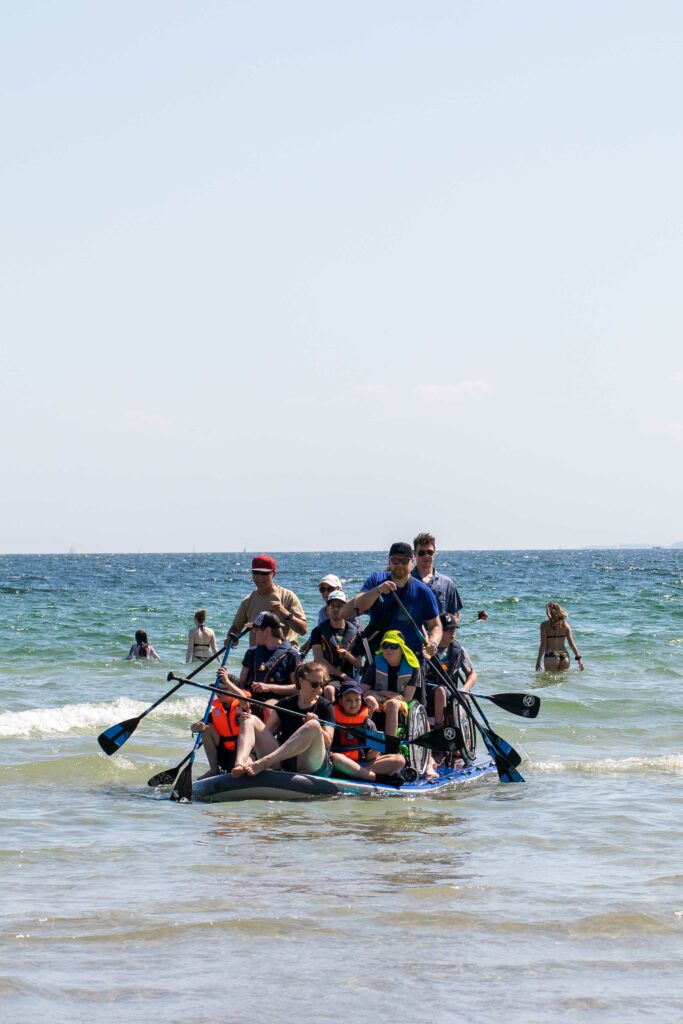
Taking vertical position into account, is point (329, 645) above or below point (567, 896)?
above

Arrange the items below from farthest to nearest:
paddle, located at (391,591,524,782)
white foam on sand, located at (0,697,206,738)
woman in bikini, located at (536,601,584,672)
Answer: woman in bikini, located at (536,601,584,672), white foam on sand, located at (0,697,206,738), paddle, located at (391,591,524,782)

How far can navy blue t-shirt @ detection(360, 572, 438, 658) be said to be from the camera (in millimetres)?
11609

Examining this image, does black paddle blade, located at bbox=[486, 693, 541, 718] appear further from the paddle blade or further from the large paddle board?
the large paddle board

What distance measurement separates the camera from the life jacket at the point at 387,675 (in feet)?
39.1

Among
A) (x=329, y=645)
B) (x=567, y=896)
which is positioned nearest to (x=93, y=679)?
(x=329, y=645)

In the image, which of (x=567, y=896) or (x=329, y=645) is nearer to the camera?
(x=567, y=896)

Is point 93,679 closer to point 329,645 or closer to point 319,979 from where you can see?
point 329,645

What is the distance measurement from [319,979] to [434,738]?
5.78 m

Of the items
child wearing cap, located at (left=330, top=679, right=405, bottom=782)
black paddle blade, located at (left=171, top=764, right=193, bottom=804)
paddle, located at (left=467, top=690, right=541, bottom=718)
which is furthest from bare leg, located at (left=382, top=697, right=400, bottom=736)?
paddle, located at (left=467, top=690, right=541, bottom=718)

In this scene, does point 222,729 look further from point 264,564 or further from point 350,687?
point 264,564

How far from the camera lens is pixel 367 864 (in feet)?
29.5

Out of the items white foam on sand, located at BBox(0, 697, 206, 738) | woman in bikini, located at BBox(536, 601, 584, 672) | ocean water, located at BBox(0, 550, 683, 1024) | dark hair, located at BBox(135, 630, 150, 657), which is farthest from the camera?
dark hair, located at BBox(135, 630, 150, 657)

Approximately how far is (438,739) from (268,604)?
206 cm

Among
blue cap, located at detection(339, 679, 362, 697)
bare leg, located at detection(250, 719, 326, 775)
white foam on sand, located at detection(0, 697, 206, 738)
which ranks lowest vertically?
white foam on sand, located at detection(0, 697, 206, 738)
